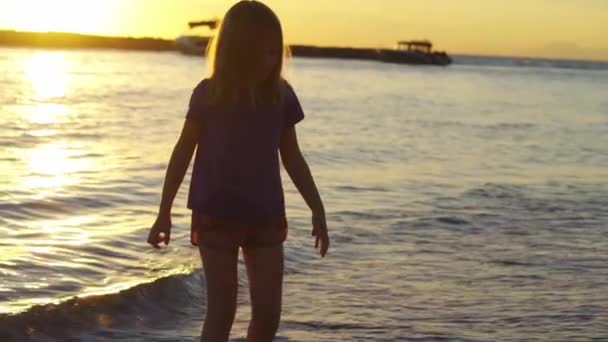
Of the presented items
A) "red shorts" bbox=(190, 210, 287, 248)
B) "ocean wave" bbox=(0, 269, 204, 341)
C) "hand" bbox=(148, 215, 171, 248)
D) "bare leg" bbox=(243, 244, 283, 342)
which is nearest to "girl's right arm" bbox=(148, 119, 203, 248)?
"hand" bbox=(148, 215, 171, 248)

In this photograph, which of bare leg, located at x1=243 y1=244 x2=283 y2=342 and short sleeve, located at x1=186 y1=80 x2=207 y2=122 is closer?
short sleeve, located at x1=186 y1=80 x2=207 y2=122

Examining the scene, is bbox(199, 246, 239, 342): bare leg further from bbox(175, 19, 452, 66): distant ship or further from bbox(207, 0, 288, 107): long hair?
bbox(175, 19, 452, 66): distant ship

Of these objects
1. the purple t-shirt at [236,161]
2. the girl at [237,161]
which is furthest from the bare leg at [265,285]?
the purple t-shirt at [236,161]

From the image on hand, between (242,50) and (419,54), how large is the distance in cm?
10588

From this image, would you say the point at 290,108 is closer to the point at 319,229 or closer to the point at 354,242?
the point at 319,229

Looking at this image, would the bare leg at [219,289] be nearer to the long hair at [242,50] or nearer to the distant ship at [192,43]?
the long hair at [242,50]

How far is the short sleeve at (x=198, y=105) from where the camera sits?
4449 mm

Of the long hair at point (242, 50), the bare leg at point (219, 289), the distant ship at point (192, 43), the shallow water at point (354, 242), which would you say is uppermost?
the long hair at point (242, 50)

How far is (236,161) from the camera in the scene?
448 cm

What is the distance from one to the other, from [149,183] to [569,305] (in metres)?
7.28

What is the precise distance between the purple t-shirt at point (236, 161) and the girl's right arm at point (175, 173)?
4 centimetres

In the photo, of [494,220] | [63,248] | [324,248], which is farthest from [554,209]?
[324,248]

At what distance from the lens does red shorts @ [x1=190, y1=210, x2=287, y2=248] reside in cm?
452

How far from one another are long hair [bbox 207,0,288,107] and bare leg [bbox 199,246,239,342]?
0.61 metres
